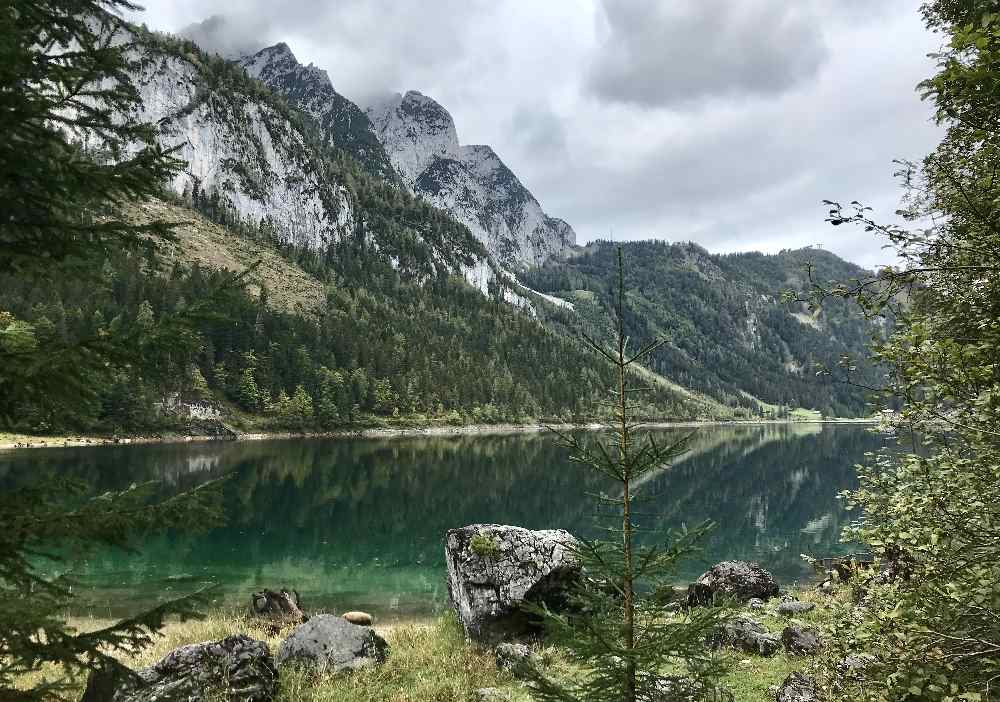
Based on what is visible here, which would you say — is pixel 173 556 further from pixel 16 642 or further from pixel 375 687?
pixel 16 642

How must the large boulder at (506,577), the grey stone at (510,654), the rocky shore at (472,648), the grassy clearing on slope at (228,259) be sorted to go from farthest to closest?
the grassy clearing on slope at (228,259), the large boulder at (506,577), the grey stone at (510,654), the rocky shore at (472,648)

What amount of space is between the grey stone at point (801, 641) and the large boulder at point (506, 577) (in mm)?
5858

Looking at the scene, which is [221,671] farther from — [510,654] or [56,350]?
[56,350]

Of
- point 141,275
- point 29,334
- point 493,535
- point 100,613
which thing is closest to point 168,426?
point 141,275

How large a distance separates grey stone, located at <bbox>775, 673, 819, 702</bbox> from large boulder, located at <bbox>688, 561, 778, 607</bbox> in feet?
43.0

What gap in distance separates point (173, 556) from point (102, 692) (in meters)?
31.8

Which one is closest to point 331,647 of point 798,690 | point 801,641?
point 798,690

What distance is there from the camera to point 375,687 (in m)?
12.2

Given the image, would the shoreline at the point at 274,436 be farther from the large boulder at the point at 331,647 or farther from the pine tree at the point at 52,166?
the pine tree at the point at 52,166

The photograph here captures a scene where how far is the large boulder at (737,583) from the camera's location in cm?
2348

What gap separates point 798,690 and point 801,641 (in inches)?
198

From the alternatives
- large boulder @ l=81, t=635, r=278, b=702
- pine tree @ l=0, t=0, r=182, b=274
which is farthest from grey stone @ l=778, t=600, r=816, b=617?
pine tree @ l=0, t=0, r=182, b=274

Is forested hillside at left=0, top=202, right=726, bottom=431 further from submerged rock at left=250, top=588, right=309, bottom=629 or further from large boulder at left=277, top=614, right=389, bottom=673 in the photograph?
large boulder at left=277, top=614, right=389, bottom=673

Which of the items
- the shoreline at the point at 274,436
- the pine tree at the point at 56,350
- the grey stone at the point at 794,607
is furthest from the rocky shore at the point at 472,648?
the shoreline at the point at 274,436
